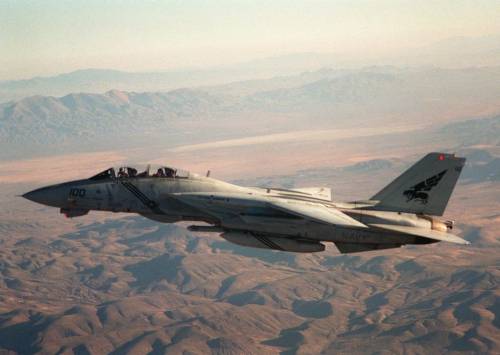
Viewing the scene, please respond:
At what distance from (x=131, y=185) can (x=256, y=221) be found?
Answer: 6.93 metres

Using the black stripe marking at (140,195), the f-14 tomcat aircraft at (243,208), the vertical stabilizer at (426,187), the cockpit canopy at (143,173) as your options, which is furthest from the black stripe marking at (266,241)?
the vertical stabilizer at (426,187)

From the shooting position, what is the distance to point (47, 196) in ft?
104

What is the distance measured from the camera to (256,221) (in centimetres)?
3244

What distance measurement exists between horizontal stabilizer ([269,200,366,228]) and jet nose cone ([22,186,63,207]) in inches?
438

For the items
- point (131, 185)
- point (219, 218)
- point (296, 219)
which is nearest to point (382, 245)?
point (296, 219)

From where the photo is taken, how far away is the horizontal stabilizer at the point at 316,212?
97.3ft

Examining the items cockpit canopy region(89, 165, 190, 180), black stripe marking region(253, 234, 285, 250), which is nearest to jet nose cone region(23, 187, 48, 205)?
cockpit canopy region(89, 165, 190, 180)

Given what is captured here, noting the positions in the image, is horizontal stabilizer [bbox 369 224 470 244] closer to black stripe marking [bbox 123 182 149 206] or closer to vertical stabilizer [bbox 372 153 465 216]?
vertical stabilizer [bbox 372 153 465 216]

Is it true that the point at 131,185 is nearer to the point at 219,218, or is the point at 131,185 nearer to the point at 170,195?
the point at 170,195

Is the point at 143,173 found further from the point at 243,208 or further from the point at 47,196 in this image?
the point at 243,208

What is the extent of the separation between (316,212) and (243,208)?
401 centimetres

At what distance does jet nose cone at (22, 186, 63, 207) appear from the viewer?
31672 mm

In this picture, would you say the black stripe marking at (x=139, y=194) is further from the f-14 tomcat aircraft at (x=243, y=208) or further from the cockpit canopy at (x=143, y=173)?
the cockpit canopy at (x=143, y=173)

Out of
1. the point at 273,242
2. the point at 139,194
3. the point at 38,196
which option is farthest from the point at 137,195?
the point at 273,242
